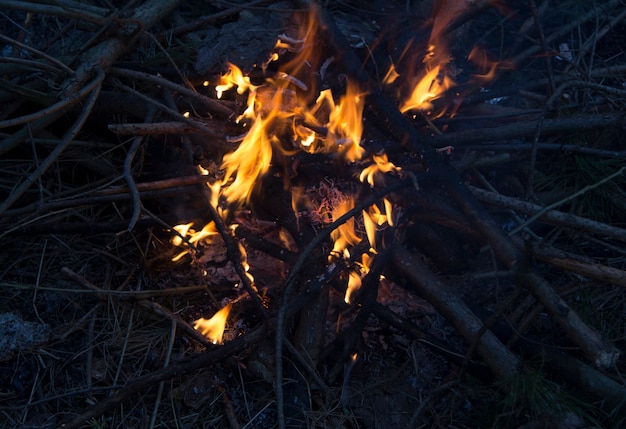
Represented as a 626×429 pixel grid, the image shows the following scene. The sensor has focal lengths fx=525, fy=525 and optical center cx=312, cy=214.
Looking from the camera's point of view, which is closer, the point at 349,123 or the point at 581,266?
the point at 581,266

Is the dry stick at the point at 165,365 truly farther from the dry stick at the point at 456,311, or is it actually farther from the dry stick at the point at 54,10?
the dry stick at the point at 54,10

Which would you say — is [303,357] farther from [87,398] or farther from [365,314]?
[87,398]

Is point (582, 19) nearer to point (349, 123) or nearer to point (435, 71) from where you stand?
point (435, 71)

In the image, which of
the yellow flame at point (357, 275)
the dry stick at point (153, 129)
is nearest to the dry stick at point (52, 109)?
the dry stick at point (153, 129)

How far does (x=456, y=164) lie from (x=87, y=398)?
2.02 metres

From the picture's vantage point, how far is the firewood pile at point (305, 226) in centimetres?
205

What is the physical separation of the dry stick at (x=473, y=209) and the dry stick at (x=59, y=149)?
1.24 metres

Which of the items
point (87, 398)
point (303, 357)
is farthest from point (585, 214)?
point (87, 398)

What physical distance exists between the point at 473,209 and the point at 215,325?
1229mm

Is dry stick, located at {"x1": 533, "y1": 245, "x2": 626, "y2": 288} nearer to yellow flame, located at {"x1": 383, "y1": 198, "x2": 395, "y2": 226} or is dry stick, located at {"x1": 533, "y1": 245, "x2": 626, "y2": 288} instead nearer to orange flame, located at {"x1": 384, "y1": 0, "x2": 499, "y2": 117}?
yellow flame, located at {"x1": 383, "y1": 198, "x2": 395, "y2": 226}

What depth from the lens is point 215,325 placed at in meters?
2.27

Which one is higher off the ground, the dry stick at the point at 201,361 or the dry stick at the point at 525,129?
the dry stick at the point at 525,129

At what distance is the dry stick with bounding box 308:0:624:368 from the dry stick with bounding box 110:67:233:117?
689 mm

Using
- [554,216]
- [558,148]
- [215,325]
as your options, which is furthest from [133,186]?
[558,148]
